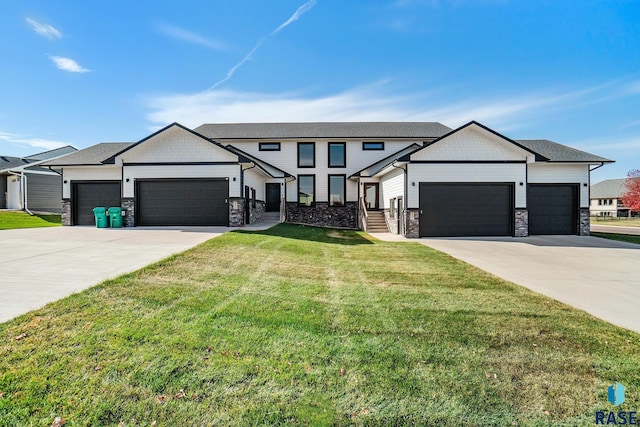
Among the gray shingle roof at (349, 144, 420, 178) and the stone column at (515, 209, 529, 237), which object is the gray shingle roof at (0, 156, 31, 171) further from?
the stone column at (515, 209, 529, 237)

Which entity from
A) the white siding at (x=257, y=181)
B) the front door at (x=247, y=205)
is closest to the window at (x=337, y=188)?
the white siding at (x=257, y=181)

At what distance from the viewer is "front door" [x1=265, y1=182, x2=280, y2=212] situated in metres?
20.9

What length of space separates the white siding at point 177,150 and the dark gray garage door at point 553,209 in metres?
15.2

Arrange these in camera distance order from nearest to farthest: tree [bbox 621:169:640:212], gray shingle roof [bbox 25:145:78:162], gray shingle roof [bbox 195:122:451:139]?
gray shingle roof [bbox 195:122:451:139], gray shingle roof [bbox 25:145:78:162], tree [bbox 621:169:640:212]

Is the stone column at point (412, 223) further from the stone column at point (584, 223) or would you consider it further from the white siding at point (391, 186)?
the stone column at point (584, 223)

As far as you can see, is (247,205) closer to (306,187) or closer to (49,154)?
(306,187)

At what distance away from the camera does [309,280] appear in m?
5.86

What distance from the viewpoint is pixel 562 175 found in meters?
15.5

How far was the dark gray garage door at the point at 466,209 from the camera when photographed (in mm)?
14328

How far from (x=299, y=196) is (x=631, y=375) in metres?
19.0

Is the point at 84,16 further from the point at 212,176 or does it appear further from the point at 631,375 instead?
the point at 631,375

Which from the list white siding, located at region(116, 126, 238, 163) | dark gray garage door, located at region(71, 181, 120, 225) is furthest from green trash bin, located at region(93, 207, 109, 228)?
white siding, located at region(116, 126, 238, 163)

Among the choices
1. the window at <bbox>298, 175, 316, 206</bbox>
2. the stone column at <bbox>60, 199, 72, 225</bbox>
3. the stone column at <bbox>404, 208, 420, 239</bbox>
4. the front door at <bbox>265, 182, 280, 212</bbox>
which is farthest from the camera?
the window at <bbox>298, 175, 316, 206</bbox>

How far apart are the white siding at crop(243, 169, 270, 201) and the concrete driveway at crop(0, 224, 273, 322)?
6770 millimetres
